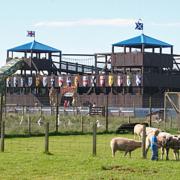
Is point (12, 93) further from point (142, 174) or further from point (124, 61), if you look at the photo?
point (142, 174)

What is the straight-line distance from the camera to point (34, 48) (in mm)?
77250

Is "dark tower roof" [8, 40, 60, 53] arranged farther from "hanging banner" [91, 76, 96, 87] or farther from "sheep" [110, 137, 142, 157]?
"sheep" [110, 137, 142, 157]

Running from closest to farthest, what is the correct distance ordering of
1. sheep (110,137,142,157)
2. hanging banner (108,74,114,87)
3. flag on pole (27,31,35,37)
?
sheep (110,137,142,157) < hanging banner (108,74,114,87) < flag on pole (27,31,35,37)

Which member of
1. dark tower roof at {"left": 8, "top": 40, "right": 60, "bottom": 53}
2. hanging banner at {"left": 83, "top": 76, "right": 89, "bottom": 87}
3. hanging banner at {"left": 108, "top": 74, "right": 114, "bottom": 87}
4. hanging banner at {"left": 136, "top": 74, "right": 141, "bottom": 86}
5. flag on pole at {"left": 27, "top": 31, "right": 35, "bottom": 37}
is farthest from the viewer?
flag on pole at {"left": 27, "top": 31, "right": 35, "bottom": 37}

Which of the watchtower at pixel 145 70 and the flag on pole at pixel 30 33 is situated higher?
the flag on pole at pixel 30 33

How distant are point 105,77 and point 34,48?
11905 mm

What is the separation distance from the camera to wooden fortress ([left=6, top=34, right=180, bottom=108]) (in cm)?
6744

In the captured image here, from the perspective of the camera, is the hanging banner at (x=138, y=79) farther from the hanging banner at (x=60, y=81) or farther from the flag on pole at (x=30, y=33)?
the flag on pole at (x=30, y=33)

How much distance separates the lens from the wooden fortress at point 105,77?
221ft

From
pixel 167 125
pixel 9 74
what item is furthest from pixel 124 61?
pixel 167 125

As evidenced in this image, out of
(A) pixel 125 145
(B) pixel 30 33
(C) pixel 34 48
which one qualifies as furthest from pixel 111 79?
(A) pixel 125 145

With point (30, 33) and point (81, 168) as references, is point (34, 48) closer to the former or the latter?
point (30, 33)

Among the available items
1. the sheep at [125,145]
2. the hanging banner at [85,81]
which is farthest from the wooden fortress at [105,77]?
the sheep at [125,145]

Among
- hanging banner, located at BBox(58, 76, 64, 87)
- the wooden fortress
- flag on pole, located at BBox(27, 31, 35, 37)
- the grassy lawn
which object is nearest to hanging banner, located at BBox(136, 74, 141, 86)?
the wooden fortress
